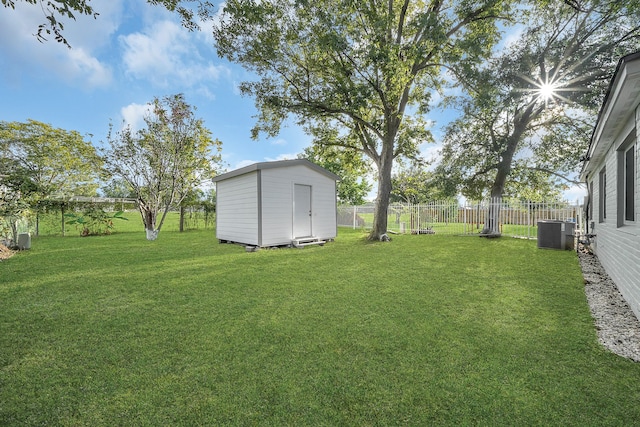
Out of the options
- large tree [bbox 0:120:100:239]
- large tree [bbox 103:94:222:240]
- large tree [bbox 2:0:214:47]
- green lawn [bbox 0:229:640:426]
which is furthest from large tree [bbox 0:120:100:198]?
green lawn [bbox 0:229:640:426]

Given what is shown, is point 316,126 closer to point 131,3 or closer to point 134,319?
point 131,3

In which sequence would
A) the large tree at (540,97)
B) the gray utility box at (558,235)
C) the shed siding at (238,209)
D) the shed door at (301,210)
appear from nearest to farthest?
the gray utility box at (558,235), the shed siding at (238,209), the shed door at (301,210), the large tree at (540,97)

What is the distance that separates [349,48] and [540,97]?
9.07m

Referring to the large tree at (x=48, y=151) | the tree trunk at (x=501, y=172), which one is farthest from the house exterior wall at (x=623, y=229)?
the large tree at (x=48, y=151)

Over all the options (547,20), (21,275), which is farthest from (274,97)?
(547,20)

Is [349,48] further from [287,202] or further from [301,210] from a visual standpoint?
[301,210]

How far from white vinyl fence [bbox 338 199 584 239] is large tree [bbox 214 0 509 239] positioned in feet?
13.4

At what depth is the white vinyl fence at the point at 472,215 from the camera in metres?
10.8

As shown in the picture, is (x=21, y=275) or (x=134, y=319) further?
(x=21, y=275)

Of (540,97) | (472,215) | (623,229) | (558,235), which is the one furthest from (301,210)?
(540,97)

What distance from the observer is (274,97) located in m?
10.0

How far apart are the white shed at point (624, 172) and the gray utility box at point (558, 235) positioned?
3.27 m

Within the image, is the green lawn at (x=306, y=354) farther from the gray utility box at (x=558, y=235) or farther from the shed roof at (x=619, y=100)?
the gray utility box at (x=558, y=235)

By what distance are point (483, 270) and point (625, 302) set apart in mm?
2063
